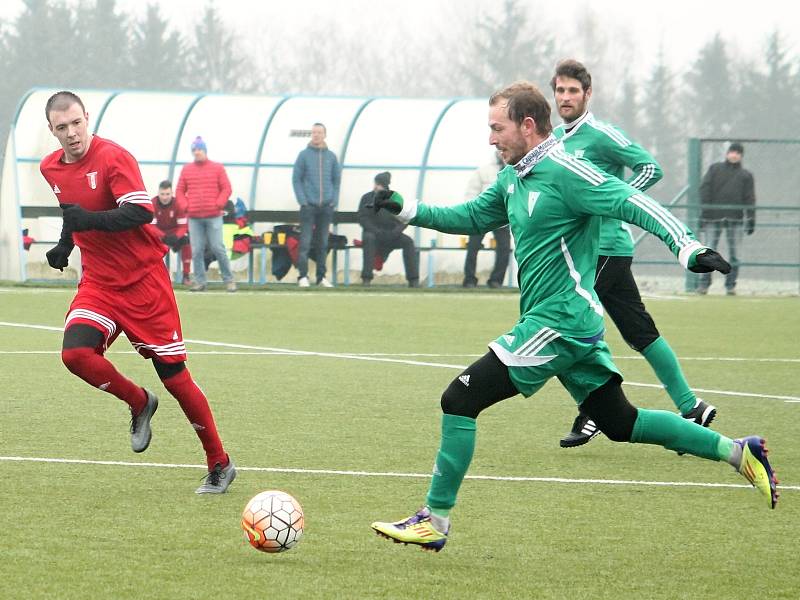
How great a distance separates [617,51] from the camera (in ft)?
232

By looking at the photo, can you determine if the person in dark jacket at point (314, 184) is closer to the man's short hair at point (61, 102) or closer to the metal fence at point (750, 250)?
the metal fence at point (750, 250)

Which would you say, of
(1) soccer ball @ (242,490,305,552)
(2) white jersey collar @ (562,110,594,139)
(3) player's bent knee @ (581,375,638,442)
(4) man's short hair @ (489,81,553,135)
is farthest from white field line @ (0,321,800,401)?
(1) soccer ball @ (242,490,305,552)

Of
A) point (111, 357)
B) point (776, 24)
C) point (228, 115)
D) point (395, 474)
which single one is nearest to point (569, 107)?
point (395, 474)

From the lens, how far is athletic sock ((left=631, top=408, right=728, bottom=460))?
6.04 m

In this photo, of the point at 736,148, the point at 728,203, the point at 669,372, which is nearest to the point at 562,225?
the point at 669,372

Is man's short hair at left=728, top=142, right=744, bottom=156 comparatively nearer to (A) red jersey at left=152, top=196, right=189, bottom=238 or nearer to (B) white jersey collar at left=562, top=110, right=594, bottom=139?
(A) red jersey at left=152, top=196, right=189, bottom=238

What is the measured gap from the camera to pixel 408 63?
229 feet

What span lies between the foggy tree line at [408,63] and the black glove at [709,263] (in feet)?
181

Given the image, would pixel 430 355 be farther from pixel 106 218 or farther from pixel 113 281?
pixel 106 218

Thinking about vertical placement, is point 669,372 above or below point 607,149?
below

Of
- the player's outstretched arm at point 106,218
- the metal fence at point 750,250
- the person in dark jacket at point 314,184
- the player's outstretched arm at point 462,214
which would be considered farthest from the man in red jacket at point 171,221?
the player's outstretched arm at point 462,214

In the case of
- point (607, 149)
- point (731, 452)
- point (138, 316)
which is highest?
point (607, 149)

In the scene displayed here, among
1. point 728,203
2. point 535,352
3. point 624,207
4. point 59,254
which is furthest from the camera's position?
point 728,203

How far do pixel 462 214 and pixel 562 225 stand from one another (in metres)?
0.54
